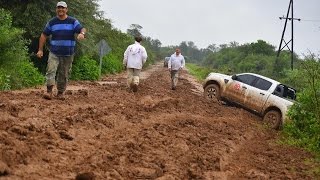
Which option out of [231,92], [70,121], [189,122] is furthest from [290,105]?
[70,121]

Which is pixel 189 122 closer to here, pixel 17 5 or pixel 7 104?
pixel 7 104

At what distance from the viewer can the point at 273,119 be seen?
14930mm

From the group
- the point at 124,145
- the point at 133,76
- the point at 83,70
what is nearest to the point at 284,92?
the point at 133,76

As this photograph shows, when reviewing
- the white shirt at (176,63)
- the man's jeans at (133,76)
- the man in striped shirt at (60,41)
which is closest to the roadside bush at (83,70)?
the white shirt at (176,63)

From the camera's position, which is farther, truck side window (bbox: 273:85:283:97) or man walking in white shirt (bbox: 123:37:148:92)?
truck side window (bbox: 273:85:283:97)

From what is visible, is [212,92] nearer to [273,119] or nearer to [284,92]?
[284,92]

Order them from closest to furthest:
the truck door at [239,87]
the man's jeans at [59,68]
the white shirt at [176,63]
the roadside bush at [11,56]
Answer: the man's jeans at [59,68], the roadside bush at [11,56], the truck door at [239,87], the white shirt at [176,63]

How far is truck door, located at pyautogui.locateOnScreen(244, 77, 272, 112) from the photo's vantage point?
1558 cm

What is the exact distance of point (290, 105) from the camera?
1438 cm

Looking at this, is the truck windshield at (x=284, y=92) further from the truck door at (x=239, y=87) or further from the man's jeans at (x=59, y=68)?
the man's jeans at (x=59, y=68)

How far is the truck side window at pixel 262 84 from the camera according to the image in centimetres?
1576

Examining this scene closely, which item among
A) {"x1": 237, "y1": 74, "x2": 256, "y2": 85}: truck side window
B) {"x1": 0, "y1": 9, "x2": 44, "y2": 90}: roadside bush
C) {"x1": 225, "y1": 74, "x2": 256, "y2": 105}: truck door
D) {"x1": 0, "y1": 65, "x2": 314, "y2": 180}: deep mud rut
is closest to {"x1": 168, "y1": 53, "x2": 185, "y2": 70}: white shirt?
{"x1": 225, "y1": 74, "x2": 256, "y2": 105}: truck door

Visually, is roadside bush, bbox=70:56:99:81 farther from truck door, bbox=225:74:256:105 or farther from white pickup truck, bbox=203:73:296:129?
truck door, bbox=225:74:256:105

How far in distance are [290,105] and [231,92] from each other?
2.79 m
